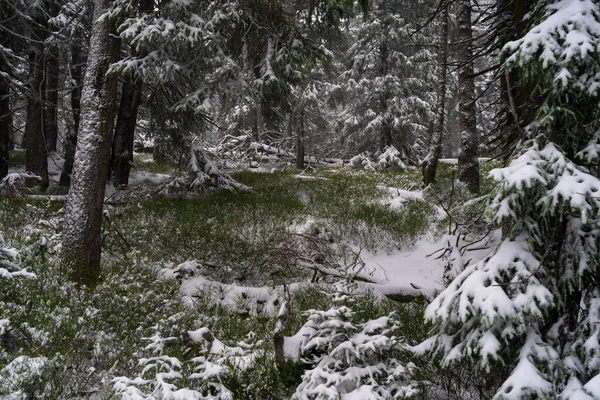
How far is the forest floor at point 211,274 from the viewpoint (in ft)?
12.8

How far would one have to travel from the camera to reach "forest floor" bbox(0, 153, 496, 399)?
12.8 ft

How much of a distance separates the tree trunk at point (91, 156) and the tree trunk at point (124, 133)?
14.6 feet

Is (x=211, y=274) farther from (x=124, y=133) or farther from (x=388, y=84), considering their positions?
(x=388, y=84)

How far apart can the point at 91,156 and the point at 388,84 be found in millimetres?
18067

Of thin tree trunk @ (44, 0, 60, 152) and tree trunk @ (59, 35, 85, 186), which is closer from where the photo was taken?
tree trunk @ (59, 35, 85, 186)

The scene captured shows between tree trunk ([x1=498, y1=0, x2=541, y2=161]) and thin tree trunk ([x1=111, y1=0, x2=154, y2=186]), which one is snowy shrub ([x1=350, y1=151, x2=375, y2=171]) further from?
tree trunk ([x1=498, y1=0, x2=541, y2=161])

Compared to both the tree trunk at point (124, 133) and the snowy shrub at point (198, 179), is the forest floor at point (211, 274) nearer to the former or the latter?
the snowy shrub at point (198, 179)

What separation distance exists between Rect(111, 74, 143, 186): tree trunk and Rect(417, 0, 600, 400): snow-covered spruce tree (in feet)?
31.2

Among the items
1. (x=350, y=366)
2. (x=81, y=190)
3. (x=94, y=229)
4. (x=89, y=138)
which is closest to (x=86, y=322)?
(x=94, y=229)

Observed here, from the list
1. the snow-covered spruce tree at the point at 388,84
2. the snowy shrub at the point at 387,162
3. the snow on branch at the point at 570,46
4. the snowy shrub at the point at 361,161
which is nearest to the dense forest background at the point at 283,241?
the snow on branch at the point at 570,46

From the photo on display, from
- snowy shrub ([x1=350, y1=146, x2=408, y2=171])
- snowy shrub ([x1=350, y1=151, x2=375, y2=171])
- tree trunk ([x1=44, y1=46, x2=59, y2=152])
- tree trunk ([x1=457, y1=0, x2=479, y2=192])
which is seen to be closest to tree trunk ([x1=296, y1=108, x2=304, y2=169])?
snowy shrub ([x1=350, y1=151, x2=375, y2=171])

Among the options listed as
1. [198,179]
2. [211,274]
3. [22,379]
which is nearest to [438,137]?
[198,179]

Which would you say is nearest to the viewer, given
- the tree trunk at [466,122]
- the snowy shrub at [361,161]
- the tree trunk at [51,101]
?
the tree trunk at [466,122]

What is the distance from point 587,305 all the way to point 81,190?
5977 mm
